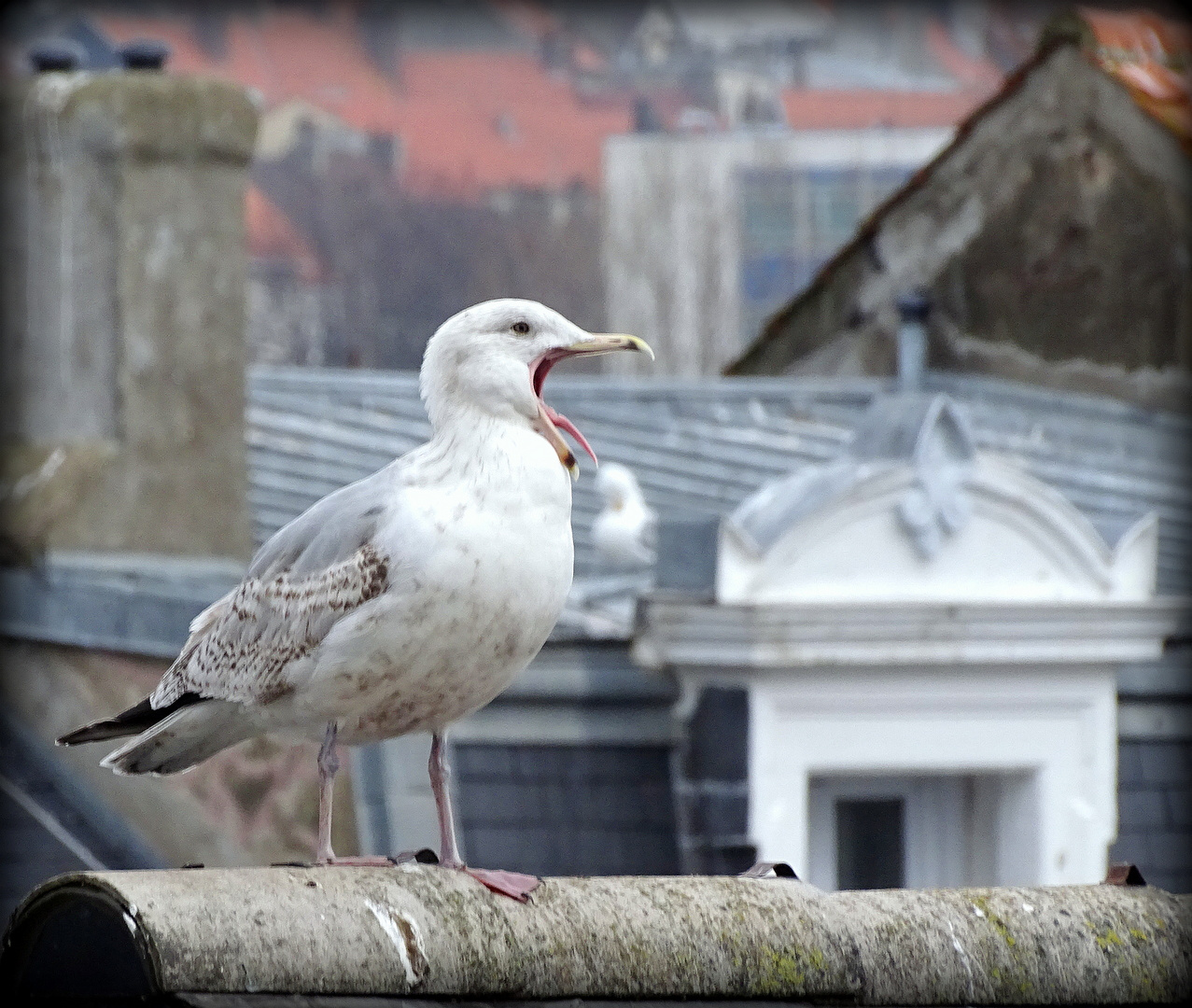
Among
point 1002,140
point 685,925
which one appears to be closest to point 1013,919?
point 685,925

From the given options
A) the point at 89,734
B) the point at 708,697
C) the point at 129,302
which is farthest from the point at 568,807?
the point at 89,734

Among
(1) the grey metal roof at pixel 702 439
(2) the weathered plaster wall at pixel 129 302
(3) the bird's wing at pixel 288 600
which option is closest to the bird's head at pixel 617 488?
(1) the grey metal roof at pixel 702 439

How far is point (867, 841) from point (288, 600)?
16.8 ft

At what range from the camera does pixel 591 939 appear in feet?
15.7

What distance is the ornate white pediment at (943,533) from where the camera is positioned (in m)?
9.68

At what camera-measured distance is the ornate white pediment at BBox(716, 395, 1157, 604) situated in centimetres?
968

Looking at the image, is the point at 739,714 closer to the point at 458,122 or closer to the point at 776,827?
the point at 776,827

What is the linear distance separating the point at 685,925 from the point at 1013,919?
0.76 metres

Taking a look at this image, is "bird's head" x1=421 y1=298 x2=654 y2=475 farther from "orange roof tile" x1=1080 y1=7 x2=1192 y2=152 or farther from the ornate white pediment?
"orange roof tile" x1=1080 y1=7 x2=1192 y2=152

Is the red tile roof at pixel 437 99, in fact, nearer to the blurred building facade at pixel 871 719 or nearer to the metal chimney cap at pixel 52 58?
the metal chimney cap at pixel 52 58

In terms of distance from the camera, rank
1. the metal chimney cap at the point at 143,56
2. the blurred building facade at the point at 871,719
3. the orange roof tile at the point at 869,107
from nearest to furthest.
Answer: the blurred building facade at the point at 871,719, the metal chimney cap at the point at 143,56, the orange roof tile at the point at 869,107

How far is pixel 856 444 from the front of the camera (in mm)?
10367

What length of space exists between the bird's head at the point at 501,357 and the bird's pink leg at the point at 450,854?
0.69 m

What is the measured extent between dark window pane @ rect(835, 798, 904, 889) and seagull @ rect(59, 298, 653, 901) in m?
4.66
